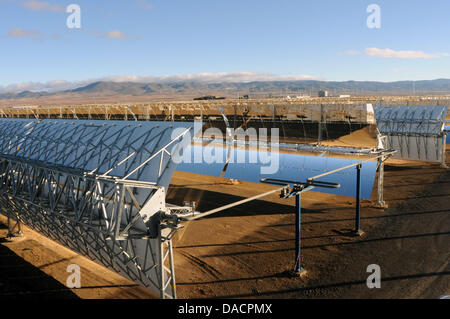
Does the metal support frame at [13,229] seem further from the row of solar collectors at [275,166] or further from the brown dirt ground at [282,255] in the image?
the row of solar collectors at [275,166]

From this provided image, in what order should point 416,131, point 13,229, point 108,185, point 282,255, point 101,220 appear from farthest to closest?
point 416,131 → point 13,229 → point 282,255 → point 108,185 → point 101,220

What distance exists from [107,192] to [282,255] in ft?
36.7

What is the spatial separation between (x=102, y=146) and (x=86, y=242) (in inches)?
192

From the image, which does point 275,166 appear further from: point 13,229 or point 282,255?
point 13,229

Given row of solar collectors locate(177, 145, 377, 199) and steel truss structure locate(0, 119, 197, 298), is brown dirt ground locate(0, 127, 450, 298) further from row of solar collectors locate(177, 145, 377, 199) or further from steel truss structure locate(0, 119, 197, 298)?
row of solar collectors locate(177, 145, 377, 199)

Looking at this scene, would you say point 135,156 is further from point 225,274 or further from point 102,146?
point 225,274

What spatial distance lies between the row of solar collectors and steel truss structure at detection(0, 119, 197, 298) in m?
7.43

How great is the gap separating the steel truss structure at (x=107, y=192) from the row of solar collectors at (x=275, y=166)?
743 centimetres

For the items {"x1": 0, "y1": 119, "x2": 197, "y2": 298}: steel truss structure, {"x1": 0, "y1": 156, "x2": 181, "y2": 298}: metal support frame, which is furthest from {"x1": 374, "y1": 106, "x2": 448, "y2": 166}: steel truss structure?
{"x1": 0, "y1": 156, "x2": 181, "y2": 298}: metal support frame

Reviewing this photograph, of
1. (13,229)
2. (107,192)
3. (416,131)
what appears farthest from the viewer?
(416,131)

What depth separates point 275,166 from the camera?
96.7 feet

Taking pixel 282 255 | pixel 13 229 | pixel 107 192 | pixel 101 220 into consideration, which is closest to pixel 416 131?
Answer: pixel 282 255
